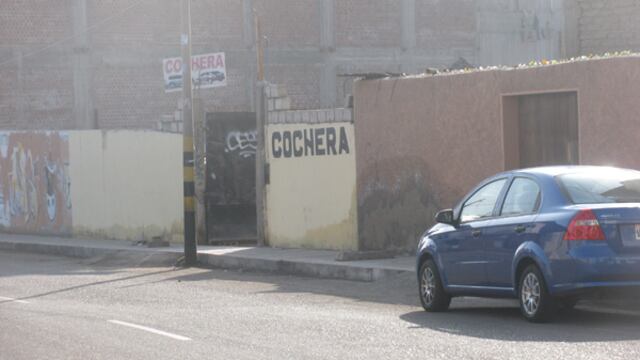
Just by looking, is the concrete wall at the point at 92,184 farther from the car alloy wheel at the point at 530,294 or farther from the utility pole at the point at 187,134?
the car alloy wheel at the point at 530,294

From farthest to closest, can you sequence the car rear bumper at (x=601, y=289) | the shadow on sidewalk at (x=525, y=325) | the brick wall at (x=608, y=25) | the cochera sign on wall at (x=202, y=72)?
the cochera sign on wall at (x=202, y=72), the brick wall at (x=608, y=25), the car rear bumper at (x=601, y=289), the shadow on sidewalk at (x=525, y=325)

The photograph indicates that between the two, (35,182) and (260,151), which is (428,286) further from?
(35,182)

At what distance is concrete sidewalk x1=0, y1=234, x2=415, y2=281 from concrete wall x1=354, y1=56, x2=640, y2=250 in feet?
3.27

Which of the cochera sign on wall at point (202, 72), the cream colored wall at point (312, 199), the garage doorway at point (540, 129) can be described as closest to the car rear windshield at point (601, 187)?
the garage doorway at point (540, 129)

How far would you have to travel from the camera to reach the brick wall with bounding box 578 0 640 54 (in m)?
22.1

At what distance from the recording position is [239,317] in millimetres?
13305

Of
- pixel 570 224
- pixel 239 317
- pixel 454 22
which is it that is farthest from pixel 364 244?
pixel 454 22

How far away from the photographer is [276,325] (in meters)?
12.4

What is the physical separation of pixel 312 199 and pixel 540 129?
221 inches

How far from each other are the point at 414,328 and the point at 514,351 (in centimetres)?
208

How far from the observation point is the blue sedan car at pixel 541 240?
11.5 m

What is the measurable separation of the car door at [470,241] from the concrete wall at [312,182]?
7.76 meters

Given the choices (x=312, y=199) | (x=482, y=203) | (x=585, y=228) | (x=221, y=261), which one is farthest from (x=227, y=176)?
(x=585, y=228)

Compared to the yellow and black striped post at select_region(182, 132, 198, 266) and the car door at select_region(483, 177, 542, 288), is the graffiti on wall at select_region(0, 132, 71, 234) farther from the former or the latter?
the car door at select_region(483, 177, 542, 288)
